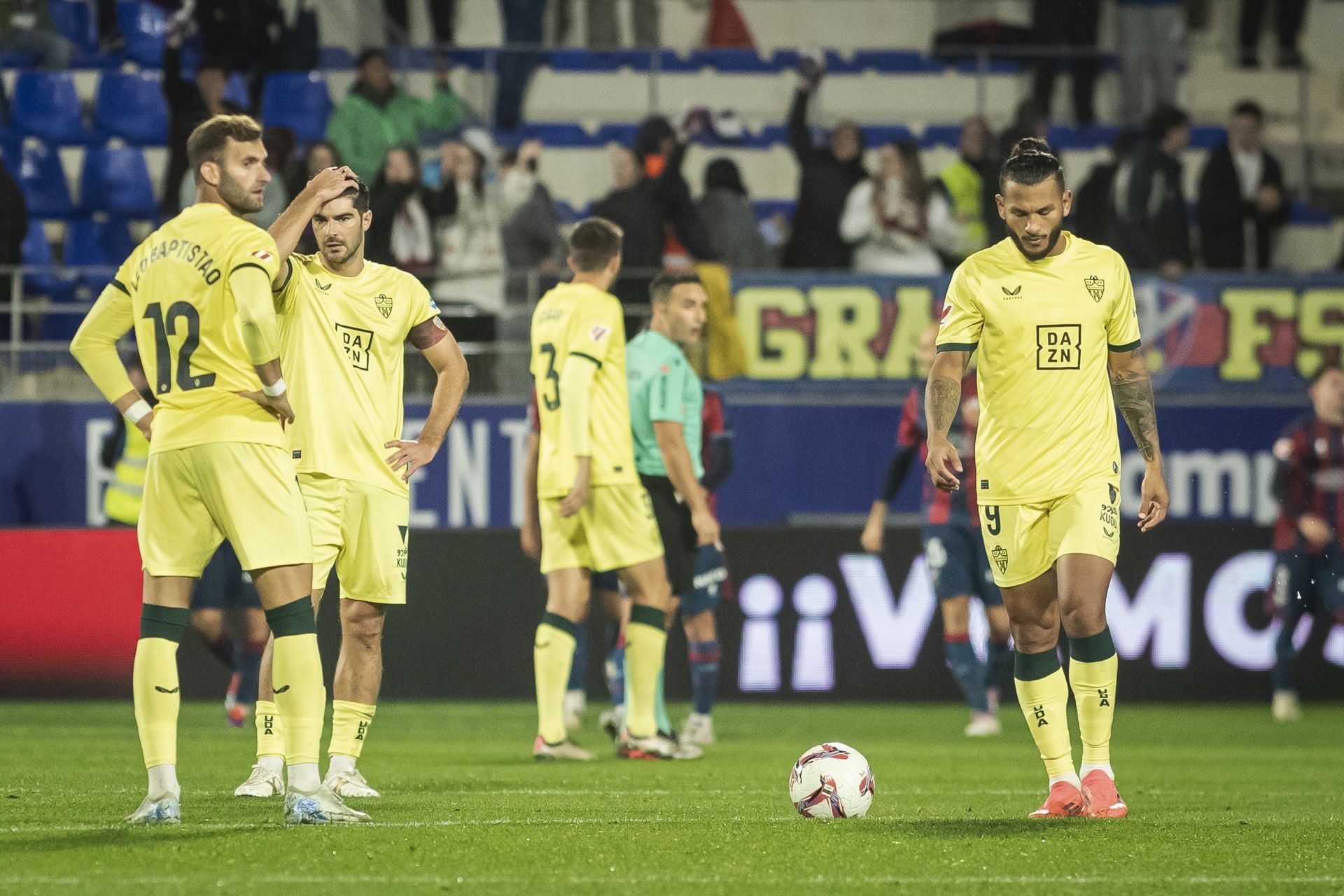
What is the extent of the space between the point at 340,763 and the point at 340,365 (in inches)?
56.0

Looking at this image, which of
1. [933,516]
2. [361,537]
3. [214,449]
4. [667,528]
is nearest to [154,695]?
[214,449]

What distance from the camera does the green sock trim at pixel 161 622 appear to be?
5.44 meters

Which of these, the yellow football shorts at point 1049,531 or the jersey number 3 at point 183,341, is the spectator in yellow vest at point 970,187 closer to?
the yellow football shorts at point 1049,531

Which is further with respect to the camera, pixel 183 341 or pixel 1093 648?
pixel 1093 648

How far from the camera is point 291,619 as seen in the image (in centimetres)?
553

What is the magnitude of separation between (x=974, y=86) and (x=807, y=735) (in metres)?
9.65

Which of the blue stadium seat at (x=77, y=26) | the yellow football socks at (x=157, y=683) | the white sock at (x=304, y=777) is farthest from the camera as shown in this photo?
the blue stadium seat at (x=77, y=26)

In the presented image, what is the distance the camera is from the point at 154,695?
17.8 ft

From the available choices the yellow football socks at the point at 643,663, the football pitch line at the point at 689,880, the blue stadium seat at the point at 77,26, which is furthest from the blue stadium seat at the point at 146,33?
the football pitch line at the point at 689,880

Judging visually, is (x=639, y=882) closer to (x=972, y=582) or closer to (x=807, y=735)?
(x=807, y=735)

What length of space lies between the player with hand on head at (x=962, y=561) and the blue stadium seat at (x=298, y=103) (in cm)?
730

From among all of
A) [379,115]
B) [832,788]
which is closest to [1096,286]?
[832,788]

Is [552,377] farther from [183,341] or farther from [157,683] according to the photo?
[157,683]

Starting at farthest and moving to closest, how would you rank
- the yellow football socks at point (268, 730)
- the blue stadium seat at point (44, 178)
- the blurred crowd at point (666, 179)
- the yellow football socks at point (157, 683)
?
the blue stadium seat at point (44, 178) → the blurred crowd at point (666, 179) → the yellow football socks at point (268, 730) → the yellow football socks at point (157, 683)
